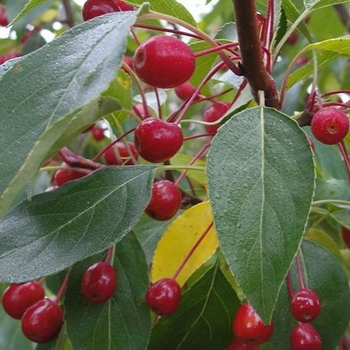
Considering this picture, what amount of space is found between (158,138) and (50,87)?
252 millimetres

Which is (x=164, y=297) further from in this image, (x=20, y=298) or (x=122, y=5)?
(x=122, y=5)

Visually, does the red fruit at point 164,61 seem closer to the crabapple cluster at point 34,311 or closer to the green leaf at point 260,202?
the green leaf at point 260,202

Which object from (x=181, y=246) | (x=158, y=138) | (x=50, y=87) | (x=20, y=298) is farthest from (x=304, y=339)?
(x=50, y=87)

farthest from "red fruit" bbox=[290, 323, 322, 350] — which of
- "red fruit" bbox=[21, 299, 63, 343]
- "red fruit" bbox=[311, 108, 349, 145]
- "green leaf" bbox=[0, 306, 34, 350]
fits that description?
"green leaf" bbox=[0, 306, 34, 350]

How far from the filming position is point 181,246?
1466 mm

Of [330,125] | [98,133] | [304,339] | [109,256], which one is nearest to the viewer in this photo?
[330,125]

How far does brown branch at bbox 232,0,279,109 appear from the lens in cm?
111

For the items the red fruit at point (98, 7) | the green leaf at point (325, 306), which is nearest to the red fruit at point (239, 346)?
the green leaf at point (325, 306)

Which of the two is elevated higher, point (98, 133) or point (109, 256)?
point (109, 256)

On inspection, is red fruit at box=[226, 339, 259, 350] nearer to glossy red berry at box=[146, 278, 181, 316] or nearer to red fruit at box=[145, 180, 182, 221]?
glossy red berry at box=[146, 278, 181, 316]

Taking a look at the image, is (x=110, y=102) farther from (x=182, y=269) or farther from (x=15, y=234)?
(x=182, y=269)

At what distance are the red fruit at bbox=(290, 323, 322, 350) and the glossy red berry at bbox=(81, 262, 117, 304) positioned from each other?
0.34 metres

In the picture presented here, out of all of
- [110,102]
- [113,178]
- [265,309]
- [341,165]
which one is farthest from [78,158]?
[341,165]

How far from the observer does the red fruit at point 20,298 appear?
4.67 feet
